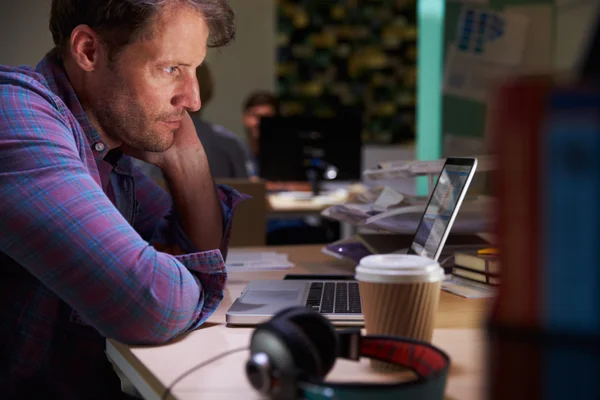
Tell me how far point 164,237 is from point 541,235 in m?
1.17

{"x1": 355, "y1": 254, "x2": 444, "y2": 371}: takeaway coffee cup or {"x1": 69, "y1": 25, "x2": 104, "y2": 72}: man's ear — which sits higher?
{"x1": 69, "y1": 25, "x2": 104, "y2": 72}: man's ear

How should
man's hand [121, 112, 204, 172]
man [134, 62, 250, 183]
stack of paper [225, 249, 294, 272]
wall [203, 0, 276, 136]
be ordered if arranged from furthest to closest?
wall [203, 0, 276, 136], man [134, 62, 250, 183], stack of paper [225, 249, 294, 272], man's hand [121, 112, 204, 172]

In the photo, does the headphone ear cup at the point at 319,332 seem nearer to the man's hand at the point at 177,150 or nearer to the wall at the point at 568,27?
the man's hand at the point at 177,150

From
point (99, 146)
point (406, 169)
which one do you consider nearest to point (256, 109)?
point (406, 169)

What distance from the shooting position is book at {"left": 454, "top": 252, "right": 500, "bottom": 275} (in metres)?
1.17

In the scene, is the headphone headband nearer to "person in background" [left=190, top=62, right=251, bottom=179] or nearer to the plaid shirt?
the plaid shirt

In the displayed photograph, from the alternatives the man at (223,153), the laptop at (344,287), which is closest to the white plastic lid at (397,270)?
the laptop at (344,287)

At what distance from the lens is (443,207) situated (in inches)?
46.6

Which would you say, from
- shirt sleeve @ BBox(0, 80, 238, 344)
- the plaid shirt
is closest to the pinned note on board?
the plaid shirt

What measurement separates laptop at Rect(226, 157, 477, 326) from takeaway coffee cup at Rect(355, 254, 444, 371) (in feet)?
0.56

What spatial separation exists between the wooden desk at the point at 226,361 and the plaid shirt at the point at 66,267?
26mm

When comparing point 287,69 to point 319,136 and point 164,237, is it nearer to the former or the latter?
point 319,136

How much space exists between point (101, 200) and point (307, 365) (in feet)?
1.42

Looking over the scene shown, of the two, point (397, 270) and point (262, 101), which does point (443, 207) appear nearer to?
point (397, 270)
